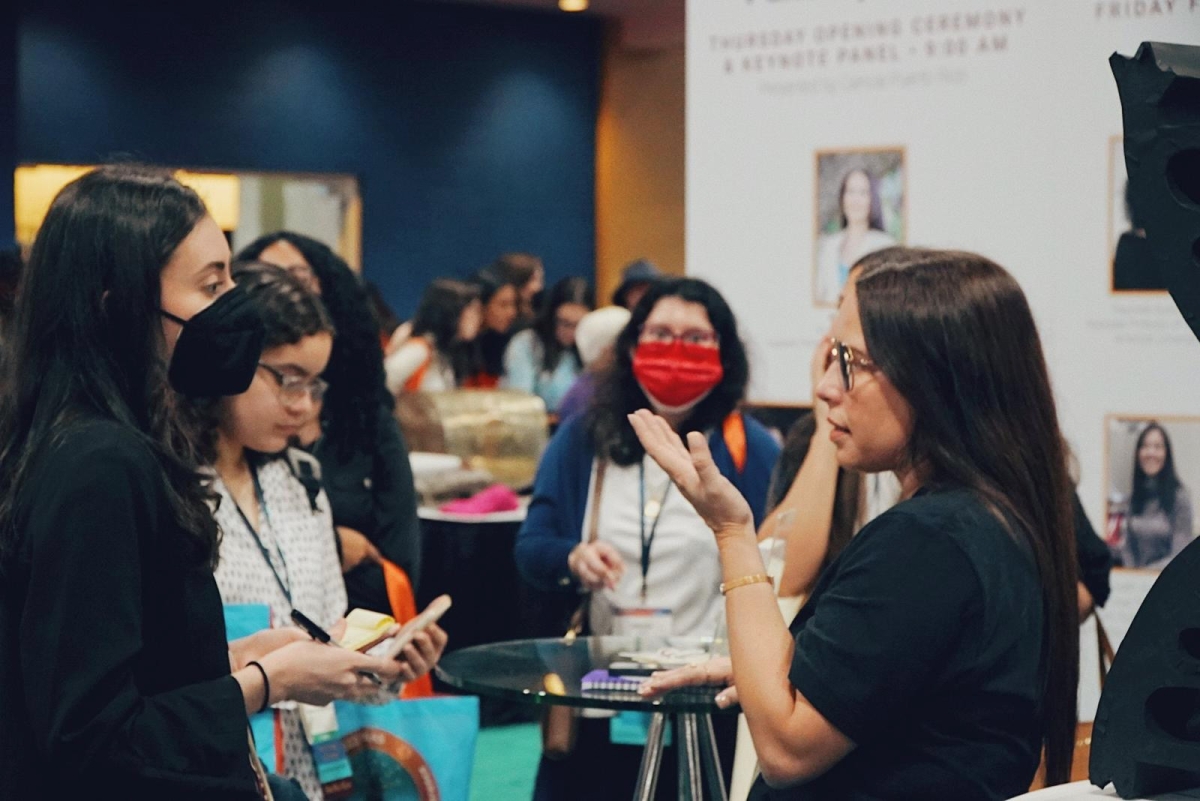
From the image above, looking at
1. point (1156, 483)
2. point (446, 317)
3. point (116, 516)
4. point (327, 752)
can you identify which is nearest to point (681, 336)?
point (1156, 483)

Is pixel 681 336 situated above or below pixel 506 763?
above

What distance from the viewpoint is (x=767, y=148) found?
4.32 metres

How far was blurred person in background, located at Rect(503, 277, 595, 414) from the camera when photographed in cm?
904

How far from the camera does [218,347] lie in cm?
199

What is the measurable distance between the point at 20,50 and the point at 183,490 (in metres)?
9.80

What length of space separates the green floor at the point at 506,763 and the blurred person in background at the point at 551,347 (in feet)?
10.5

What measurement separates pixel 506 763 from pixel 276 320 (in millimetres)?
2872

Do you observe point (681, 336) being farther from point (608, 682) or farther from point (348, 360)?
point (608, 682)

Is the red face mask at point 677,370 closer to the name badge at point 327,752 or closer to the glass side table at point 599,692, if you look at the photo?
the glass side table at point 599,692

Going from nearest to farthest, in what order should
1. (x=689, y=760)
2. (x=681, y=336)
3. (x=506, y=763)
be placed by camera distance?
(x=689, y=760) < (x=681, y=336) < (x=506, y=763)

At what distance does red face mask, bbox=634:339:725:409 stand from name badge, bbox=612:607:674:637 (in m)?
0.52

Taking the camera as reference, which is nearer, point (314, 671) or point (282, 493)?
point (314, 671)

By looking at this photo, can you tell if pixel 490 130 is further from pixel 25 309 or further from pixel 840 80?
pixel 25 309

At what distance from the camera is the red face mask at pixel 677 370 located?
3.62m
